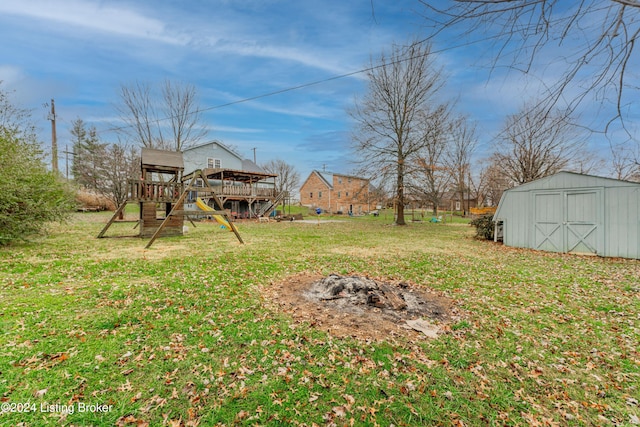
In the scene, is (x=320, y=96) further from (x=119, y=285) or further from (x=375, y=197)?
(x=119, y=285)

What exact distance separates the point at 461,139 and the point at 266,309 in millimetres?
32583

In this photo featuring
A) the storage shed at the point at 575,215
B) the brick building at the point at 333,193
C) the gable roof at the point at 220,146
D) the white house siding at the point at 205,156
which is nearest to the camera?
the storage shed at the point at 575,215

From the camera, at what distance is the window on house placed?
2710 centimetres

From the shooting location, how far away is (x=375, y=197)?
65.9 ft

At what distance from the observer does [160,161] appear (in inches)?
452

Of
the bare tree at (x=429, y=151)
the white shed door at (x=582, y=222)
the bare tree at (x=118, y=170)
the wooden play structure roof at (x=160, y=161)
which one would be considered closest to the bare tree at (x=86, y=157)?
the bare tree at (x=118, y=170)

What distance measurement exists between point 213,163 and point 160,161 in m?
16.6

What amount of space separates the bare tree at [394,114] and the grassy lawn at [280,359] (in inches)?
576

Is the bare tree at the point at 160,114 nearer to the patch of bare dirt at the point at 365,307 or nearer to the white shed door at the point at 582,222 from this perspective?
the patch of bare dirt at the point at 365,307

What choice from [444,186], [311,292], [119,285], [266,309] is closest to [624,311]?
[311,292]

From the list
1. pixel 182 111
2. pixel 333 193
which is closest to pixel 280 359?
pixel 182 111

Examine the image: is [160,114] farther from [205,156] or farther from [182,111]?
[205,156]

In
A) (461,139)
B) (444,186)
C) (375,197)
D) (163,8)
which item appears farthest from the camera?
(461,139)

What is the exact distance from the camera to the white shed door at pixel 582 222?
920cm
